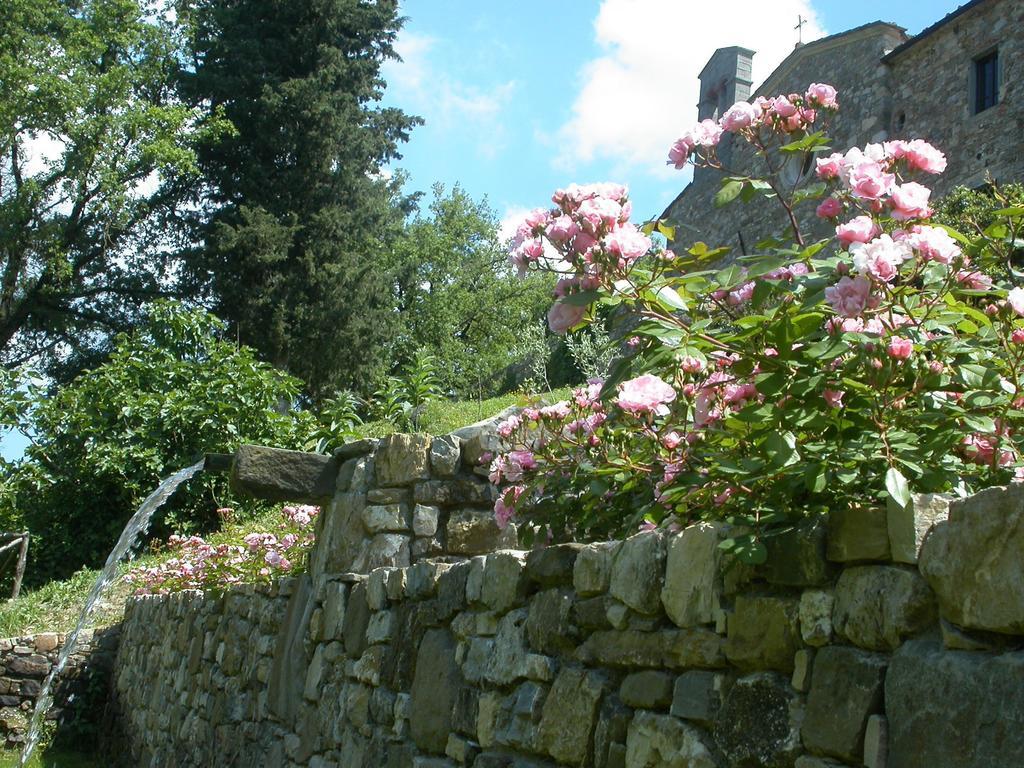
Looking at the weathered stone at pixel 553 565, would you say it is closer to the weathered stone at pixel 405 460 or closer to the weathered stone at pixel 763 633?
the weathered stone at pixel 763 633

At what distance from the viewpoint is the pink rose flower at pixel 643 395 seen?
2664 mm

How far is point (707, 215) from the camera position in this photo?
806 inches

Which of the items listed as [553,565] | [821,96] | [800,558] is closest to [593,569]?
[553,565]

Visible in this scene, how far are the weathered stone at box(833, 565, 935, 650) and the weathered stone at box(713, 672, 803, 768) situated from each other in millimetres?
223

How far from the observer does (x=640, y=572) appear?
106 inches

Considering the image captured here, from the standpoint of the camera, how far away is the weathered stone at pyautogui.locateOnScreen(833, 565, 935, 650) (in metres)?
1.91

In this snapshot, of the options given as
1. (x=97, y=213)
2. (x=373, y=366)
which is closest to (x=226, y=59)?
(x=97, y=213)

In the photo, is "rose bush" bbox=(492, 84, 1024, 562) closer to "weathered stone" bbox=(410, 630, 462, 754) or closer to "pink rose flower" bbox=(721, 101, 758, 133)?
"pink rose flower" bbox=(721, 101, 758, 133)

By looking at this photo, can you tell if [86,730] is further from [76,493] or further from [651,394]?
[651,394]

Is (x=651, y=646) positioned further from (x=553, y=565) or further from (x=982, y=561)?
(x=982, y=561)

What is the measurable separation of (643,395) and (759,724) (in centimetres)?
85

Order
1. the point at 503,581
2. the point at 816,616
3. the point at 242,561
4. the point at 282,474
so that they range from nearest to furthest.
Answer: the point at 816,616 < the point at 503,581 < the point at 282,474 < the point at 242,561

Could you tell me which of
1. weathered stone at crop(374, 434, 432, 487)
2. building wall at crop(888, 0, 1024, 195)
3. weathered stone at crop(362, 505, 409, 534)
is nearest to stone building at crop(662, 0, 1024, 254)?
building wall at crop(888, 0, 1024, 195)

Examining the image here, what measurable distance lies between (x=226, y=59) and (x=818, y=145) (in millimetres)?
20206
